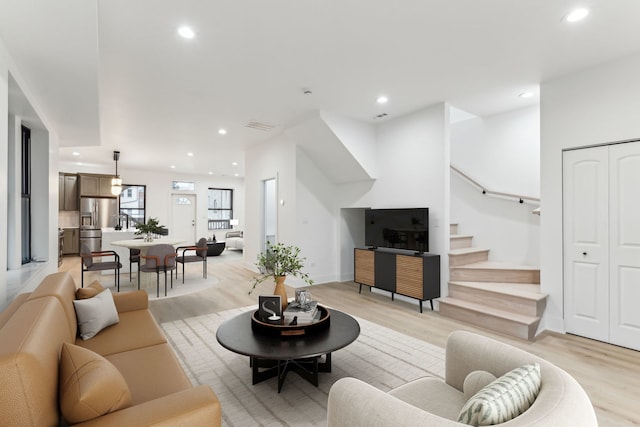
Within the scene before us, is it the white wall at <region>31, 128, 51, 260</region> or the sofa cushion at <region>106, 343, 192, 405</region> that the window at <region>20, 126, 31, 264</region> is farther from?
the sofa cushion at <region>106, 343, 192, 405</region>

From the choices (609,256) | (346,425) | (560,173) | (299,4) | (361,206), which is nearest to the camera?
(346,425)

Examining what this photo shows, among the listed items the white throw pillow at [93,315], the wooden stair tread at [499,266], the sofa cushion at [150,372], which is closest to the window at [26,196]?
the white throw pillow at [93,315]

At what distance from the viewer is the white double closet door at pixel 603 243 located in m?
3.13

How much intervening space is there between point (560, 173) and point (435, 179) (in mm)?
1447

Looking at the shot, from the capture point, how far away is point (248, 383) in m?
2.49

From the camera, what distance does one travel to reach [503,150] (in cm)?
504

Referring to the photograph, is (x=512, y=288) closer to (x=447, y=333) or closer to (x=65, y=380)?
(x=447, y=333)

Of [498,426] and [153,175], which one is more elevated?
[153,175]

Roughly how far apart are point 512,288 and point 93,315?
14.6ft

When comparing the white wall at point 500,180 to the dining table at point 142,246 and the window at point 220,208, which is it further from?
the window at point 220,208

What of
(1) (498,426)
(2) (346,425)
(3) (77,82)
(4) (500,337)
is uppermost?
(3) (77,82)

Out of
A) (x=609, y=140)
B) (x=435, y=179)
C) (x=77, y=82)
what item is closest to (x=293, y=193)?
(x=435, y=179)

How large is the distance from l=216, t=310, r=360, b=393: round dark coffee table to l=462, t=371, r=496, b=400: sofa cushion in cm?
94

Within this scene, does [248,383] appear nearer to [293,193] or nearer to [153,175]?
[293,193]
